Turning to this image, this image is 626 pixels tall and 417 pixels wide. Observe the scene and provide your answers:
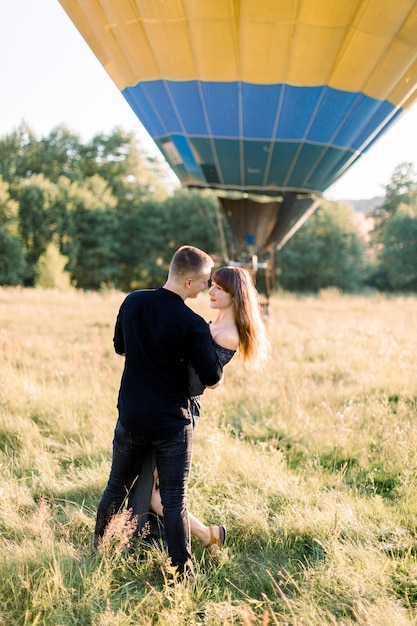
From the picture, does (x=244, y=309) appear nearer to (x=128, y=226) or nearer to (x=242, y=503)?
(x=242, y=503)

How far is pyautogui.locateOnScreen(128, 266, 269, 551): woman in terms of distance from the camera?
2562 millimetres

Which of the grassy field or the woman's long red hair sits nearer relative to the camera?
the grassy field

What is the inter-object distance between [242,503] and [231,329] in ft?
3.75

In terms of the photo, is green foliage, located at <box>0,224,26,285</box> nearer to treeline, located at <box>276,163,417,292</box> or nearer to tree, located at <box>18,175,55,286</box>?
tree, located at <box>18,175,55,286</box>

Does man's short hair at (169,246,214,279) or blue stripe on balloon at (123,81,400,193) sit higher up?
blue stripe on balloon at (123,81,400,193)

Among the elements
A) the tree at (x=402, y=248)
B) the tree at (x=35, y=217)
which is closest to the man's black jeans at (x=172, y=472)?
the tree at (x=35, y=217)

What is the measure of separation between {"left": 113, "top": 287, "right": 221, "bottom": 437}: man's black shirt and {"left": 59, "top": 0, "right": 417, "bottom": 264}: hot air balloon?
4.63 metres

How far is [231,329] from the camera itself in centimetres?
259

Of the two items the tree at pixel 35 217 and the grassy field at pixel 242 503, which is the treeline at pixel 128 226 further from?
the grassy field at pixel 242 503

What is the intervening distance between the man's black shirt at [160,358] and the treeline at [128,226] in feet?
80.0

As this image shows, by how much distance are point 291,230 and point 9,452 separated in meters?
5.79

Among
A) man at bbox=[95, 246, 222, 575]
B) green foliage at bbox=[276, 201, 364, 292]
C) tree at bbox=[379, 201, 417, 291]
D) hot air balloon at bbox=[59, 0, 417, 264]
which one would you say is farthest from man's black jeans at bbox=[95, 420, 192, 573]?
tree at bbox=[379, 201, 417, 291]

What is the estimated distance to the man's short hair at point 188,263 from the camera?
2.31 m

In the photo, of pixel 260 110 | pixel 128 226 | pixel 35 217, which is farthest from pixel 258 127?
pixel 128 226
